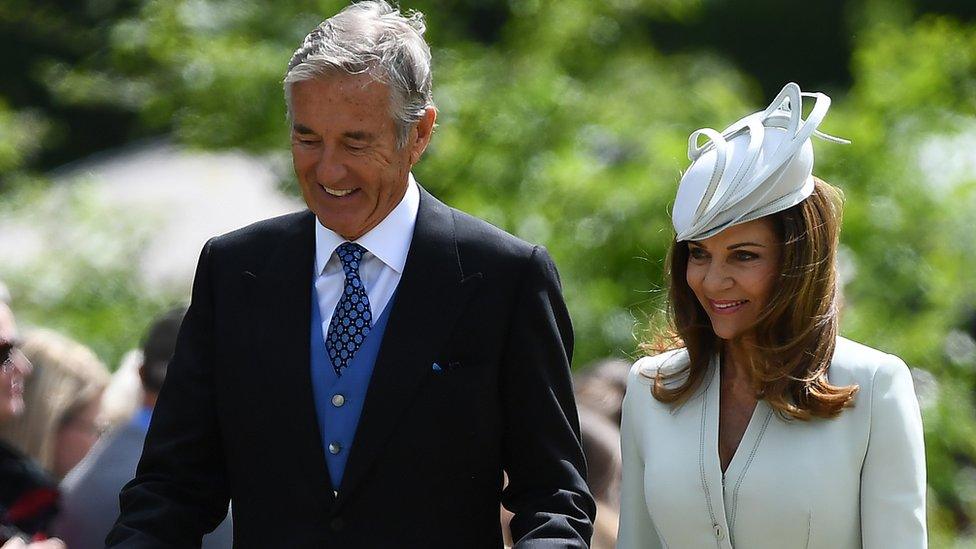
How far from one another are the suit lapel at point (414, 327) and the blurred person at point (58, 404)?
1934mm

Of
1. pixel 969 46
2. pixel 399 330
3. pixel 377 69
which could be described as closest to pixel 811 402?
pixel 399 330

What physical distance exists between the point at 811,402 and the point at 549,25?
476cm

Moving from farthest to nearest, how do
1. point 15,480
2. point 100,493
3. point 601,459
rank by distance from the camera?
1. point 601,459
2. point 100,493
3. point 15,480

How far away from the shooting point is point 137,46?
7.89 meters

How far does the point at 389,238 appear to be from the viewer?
332cm

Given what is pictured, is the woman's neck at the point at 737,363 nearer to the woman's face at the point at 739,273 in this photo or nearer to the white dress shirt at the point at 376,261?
the woman's face at the point at 739,273

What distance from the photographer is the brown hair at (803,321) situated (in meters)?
3.23

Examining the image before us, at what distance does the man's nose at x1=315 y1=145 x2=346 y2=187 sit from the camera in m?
3.14

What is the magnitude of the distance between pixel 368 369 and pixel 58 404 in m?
2.29

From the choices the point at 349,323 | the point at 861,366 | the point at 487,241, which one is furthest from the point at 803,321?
the point at 349,323

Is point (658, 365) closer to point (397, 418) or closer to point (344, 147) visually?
point (397, 418)

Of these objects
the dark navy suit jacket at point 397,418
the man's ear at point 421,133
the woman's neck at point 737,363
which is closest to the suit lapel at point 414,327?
the dark navy suit jacket at point 397,418

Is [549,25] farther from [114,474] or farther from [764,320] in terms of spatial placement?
[764,320]

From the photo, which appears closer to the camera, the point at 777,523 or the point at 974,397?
the point at 777,523
